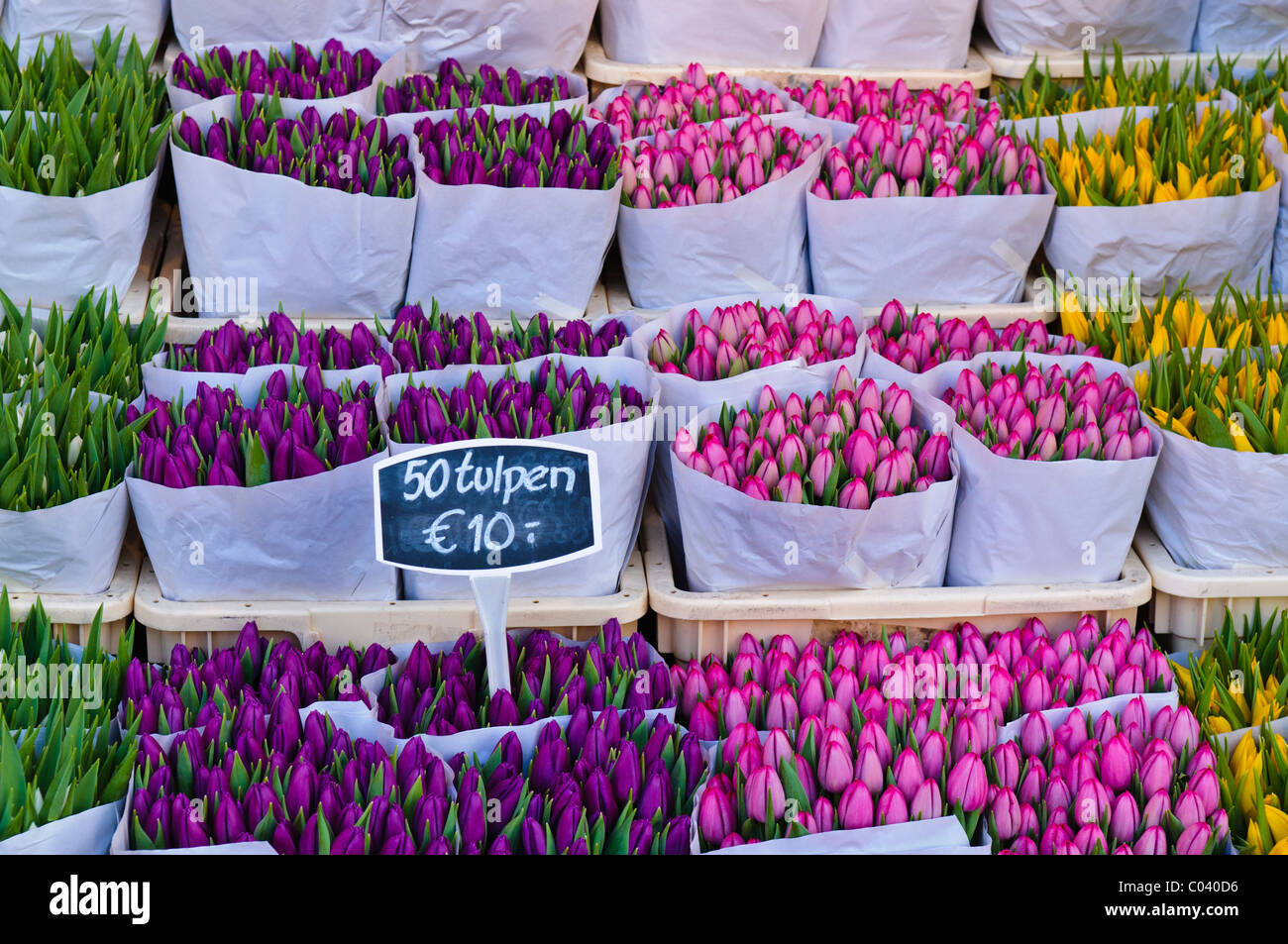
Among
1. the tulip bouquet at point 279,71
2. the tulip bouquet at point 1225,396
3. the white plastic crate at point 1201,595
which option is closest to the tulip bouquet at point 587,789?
the white plastic crate at point 1201,595

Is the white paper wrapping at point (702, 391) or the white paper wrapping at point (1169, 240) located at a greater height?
the white paper wrapping at point (1169, 240)

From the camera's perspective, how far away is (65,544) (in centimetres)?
176

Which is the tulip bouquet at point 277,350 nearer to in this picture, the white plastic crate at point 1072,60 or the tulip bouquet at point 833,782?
the tulip bouquet at point 833,782

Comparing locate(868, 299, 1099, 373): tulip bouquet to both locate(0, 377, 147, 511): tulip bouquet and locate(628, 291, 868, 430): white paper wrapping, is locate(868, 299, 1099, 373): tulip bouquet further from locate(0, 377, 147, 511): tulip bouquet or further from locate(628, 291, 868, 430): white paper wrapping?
locate(0, 377, 147, 511): tulip bouquet

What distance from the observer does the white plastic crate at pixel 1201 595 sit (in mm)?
1907

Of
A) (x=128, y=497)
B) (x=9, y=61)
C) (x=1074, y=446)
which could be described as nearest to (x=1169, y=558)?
(x=1074, y=446)

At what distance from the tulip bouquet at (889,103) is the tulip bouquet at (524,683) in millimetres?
1278

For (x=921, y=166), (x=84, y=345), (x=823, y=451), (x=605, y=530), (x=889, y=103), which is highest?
(x=889, y=103)

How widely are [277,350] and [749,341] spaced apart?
697mm

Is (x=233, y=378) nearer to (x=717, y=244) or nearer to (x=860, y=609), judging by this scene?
(x=717, y=244)

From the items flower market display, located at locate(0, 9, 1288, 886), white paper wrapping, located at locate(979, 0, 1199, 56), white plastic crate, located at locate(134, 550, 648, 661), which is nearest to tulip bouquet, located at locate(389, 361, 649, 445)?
flower market display, located at locate(0, 9, 1288, 886)

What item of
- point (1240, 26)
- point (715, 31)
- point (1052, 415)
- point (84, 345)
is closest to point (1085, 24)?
point (1240, 26)

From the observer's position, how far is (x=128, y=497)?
1.82 m
